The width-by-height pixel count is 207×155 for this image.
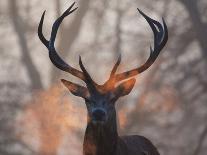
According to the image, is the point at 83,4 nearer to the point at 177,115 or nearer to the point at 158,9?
the point at 158,9

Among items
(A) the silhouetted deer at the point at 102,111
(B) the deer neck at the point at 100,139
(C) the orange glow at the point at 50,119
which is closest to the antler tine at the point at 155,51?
(A) the silhouetted deer at the point at 102,111

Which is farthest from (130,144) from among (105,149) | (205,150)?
(205,150)

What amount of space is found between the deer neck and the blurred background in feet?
40.9

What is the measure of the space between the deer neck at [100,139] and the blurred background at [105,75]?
40.9 feet

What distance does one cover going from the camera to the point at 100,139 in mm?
8109

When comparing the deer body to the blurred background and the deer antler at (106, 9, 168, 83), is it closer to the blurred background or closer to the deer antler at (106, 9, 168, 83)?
the deer antler at (106, 9, 168, 83)

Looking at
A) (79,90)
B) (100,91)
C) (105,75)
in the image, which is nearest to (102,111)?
(100,91)

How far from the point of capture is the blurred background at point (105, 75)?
2125 cm

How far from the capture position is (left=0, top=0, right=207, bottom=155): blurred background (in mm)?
21250

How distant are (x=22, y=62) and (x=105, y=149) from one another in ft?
48.2

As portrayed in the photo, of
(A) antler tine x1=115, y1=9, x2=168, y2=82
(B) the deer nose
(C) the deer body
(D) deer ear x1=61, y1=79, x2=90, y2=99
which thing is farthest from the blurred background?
(B) the deer nose

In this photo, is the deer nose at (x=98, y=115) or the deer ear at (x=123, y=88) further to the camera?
the deer ear at (x=123, y=88)

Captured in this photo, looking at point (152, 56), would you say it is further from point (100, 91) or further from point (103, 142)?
point (103, 142)

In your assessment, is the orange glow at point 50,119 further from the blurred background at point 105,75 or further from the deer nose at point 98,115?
the deer nose at point 98,115
